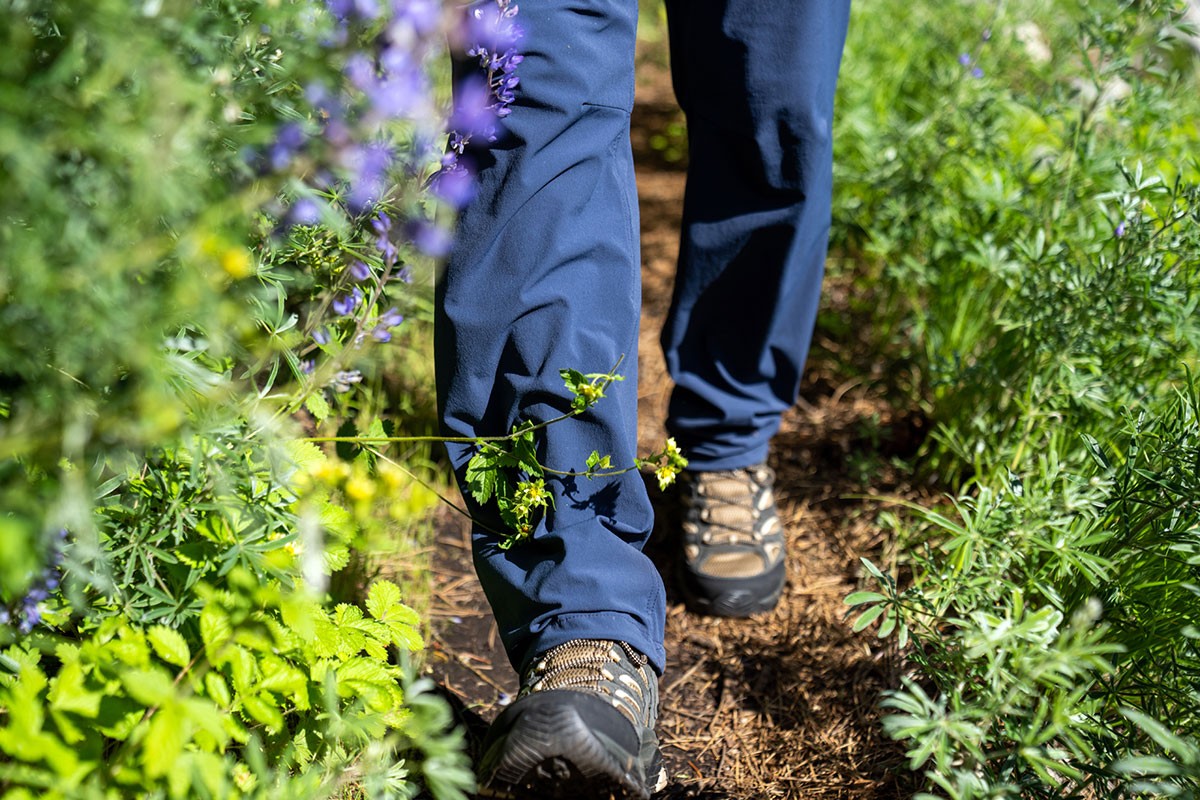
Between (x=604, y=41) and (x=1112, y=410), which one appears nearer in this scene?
(x=604, y=41)

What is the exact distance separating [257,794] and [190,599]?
30 centimetres

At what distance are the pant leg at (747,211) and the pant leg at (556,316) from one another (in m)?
0.34

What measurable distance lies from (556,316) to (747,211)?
0.65m

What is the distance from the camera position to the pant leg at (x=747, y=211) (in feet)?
5.09

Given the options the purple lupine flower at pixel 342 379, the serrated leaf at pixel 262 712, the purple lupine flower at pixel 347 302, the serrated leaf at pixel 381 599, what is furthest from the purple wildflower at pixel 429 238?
the serrated leaf at pixel 262 712

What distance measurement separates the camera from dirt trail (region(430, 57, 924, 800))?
146 centimetres

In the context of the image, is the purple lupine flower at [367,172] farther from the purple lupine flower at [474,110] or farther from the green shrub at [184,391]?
the purple lupine flower at [474,110]

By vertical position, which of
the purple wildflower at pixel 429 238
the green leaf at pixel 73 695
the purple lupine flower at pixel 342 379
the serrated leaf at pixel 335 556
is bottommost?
the serrated leaf at pixel 335 556

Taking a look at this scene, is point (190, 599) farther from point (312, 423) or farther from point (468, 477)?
point (312, 423)

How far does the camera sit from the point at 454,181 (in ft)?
3.89

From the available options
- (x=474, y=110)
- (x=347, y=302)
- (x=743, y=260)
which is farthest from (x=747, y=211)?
(x=347, y=302)

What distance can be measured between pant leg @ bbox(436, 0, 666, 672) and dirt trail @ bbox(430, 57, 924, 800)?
309 millimetres

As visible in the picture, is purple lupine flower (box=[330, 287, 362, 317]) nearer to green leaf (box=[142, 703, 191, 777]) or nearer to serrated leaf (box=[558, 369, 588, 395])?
serrated leaf (box=[558, 369, 588, 395])

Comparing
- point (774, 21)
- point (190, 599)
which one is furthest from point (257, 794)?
point (774, 21)
